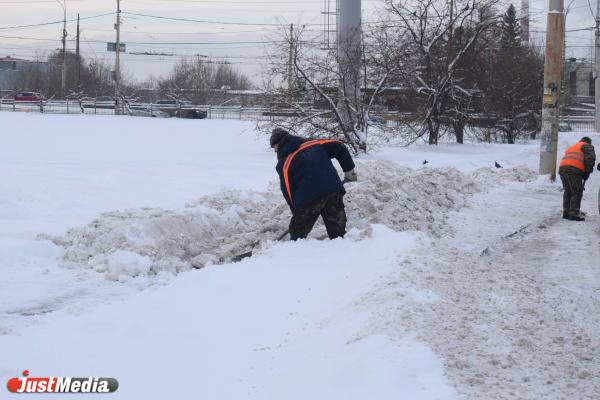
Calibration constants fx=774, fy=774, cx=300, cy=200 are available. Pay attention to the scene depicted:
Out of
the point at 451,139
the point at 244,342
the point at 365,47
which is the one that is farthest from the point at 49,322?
the point at 451,139

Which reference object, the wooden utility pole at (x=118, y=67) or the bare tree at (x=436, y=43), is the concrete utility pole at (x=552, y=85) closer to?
the bare tree at (x=436, y=43)

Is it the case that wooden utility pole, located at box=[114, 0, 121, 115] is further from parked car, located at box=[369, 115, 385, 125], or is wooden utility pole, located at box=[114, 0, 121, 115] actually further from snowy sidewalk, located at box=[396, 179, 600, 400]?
snowy sidewalk, located at box=[396, 179, 600, 400]

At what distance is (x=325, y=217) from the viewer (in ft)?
28.3

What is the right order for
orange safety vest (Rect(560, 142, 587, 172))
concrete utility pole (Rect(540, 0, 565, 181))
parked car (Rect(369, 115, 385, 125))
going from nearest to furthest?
orange safety vest (Rect(560, 142, 587, 172))
concrete utility pole (Rect(540, 0, 565, 181))
parked car (Rect(369, 115, 385, 125))

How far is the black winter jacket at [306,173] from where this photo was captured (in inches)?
334

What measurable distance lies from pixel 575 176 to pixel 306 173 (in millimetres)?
5678

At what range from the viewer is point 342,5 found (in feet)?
84.5

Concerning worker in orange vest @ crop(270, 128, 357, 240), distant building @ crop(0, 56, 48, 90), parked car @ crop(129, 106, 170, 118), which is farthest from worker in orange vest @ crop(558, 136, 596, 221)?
distant building @ crop(0, 56, 48, 90)

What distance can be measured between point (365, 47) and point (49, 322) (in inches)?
752

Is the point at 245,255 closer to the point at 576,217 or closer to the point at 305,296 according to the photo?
the point at 305,296

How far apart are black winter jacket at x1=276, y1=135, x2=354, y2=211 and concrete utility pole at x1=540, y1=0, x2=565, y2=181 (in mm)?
9042

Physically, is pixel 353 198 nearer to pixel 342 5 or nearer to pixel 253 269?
pixel 253 269

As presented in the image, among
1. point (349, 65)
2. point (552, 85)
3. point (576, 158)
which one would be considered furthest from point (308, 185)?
point (349, 65)

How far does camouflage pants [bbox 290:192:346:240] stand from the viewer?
8555mm
